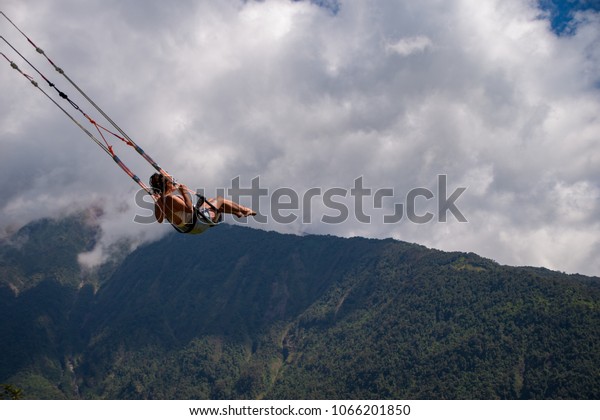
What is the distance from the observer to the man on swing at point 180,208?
2305cm

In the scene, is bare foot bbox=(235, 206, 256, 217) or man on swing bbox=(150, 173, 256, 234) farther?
bare foot bbox=(235, 206, 256, 217)

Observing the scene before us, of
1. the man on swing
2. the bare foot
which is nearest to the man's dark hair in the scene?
the man on swing

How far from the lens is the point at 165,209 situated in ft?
76.7

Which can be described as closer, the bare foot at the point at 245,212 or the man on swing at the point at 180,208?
the man on swing at the point at 180,208

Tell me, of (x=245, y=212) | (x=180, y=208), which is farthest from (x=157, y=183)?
(x=245, y=212)

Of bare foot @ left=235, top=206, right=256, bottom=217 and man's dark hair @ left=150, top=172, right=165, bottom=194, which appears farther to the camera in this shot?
bare foot @ left=235, top=206, right=256, bottom=217

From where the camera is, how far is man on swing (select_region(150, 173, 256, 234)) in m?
23.0

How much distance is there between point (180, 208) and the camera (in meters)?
23.1

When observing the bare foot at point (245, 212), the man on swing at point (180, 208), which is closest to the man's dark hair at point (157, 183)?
the man on swing at point (180, 208)

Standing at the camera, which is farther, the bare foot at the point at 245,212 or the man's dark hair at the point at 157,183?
the bare foot at the point at 245,212

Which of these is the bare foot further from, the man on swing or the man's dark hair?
the man's dark hair

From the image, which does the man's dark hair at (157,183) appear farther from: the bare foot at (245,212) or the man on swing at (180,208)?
the bare foot at (245,212)
